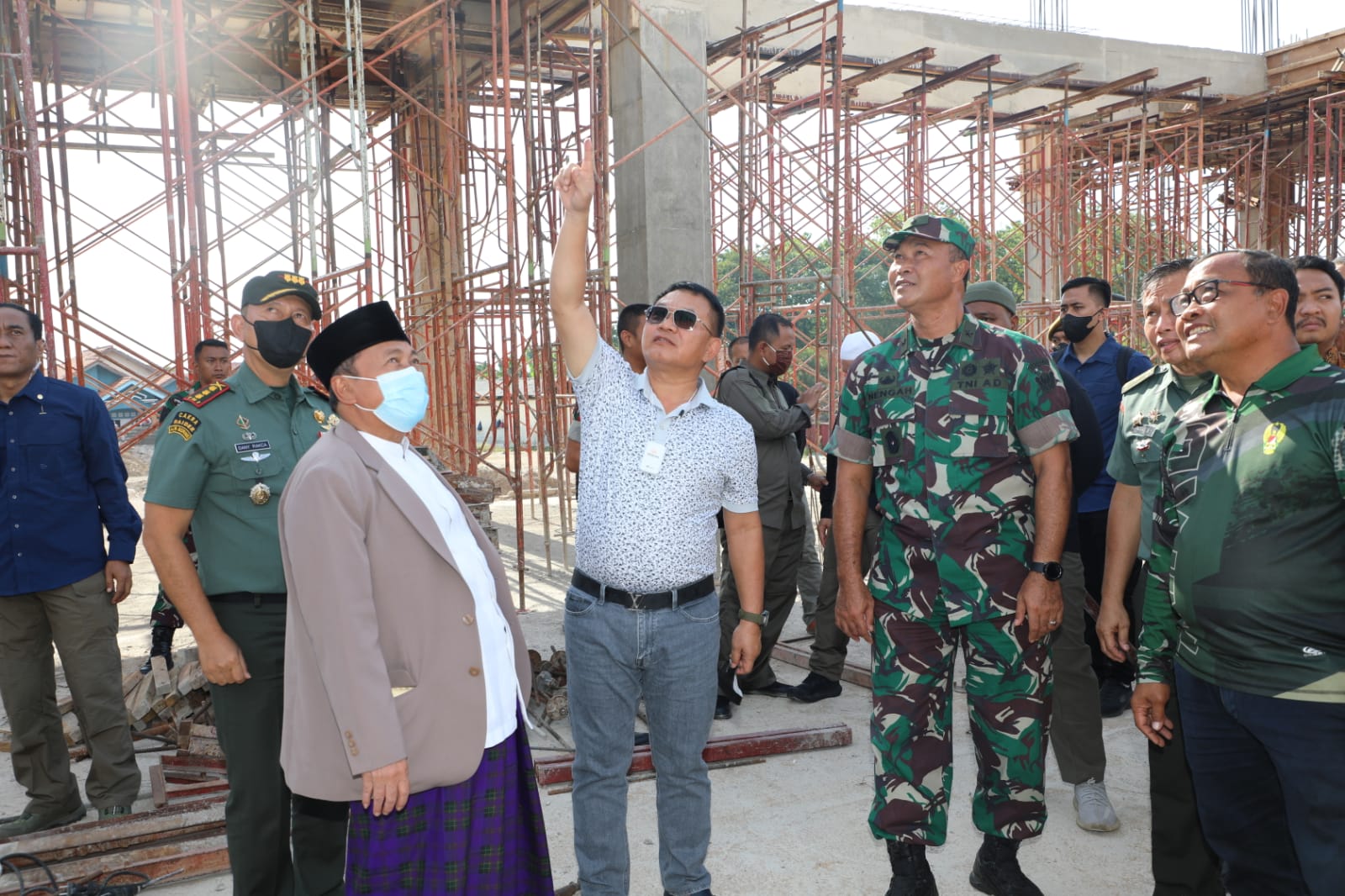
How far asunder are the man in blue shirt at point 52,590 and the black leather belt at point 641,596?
2.18 metres

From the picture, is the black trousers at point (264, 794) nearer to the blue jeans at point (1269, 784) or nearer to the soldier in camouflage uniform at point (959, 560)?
the soldier in camouflage uniform at point (959, 560)

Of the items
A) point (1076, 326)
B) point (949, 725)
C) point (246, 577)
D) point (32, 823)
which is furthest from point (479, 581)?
point (1076, 326)

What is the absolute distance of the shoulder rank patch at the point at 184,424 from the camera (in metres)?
2.85

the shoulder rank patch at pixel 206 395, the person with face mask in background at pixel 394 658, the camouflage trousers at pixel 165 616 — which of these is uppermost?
the shoulder rank patch at pixel 206 395

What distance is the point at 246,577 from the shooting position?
287 centimetres

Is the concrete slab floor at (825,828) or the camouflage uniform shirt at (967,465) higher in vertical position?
the camouflage uniform shirt at (967,465)

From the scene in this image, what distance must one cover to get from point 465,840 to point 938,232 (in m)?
2.22

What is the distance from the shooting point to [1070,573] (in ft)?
12.5

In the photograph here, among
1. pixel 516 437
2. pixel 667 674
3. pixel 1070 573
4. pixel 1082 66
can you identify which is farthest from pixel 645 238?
pixel 1082 66

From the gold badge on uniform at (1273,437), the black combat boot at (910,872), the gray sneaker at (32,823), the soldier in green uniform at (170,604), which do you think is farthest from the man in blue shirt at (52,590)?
the gold badge on uniform at (1273,437)

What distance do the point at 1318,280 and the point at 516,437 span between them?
20.3 ft

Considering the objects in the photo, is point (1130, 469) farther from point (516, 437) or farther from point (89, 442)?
point (516, 437)

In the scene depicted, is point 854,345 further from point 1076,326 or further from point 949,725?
point 949,725

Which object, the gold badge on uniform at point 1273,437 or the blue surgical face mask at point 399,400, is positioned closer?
the gold badge on uniform at point 1273,437
